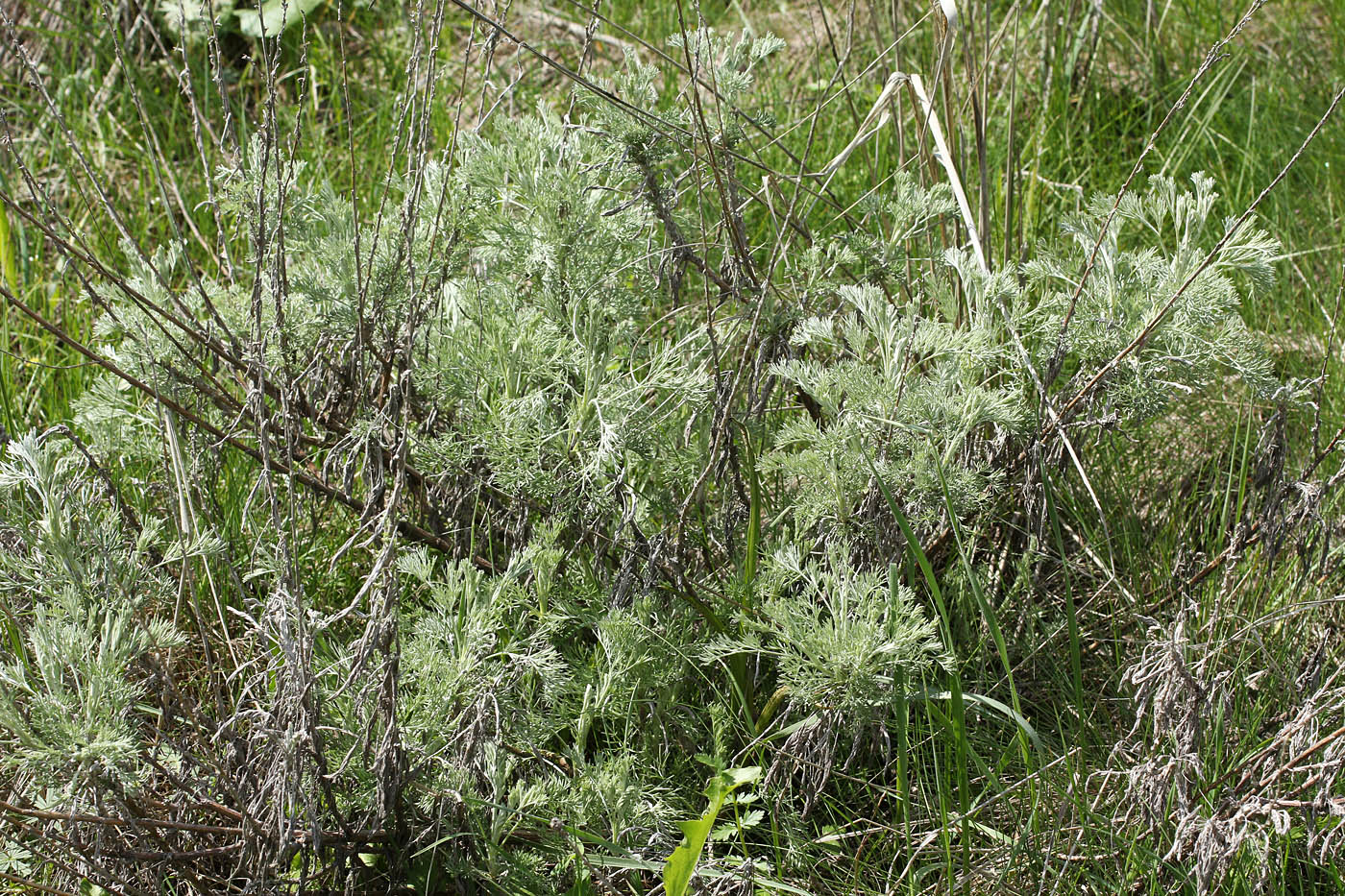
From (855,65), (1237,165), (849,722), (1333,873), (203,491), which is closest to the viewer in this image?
(1333,873)

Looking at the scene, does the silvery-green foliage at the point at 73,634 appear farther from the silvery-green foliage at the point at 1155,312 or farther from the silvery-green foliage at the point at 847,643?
the silvery-green foliage at the point at 1155,312

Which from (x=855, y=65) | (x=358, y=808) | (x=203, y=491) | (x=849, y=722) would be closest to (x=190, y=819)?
(x=358, y=808)

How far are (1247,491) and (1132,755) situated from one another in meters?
0.81

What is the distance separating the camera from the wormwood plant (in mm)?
1696

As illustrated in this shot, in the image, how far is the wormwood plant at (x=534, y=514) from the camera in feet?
5.57

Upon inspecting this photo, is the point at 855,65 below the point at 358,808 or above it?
above

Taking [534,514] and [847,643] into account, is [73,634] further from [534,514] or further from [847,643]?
[847,643]

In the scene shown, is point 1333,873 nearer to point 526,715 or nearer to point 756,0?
point 526,715

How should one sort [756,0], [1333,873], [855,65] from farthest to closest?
[756,0]
[855,65]
[1333,873]

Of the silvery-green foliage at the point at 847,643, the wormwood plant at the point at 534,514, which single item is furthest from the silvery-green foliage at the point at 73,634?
the silvery-green foliage at the point at 847,643

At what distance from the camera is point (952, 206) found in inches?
84.7

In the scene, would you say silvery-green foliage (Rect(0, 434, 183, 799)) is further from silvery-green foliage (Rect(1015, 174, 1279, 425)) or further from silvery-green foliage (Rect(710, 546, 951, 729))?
silvery-green foliage (Rect(1015, 174, 1279, 425))

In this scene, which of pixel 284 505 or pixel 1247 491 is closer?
pixel 284 505

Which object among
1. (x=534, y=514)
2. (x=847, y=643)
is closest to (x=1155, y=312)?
(x=847, y=643)
